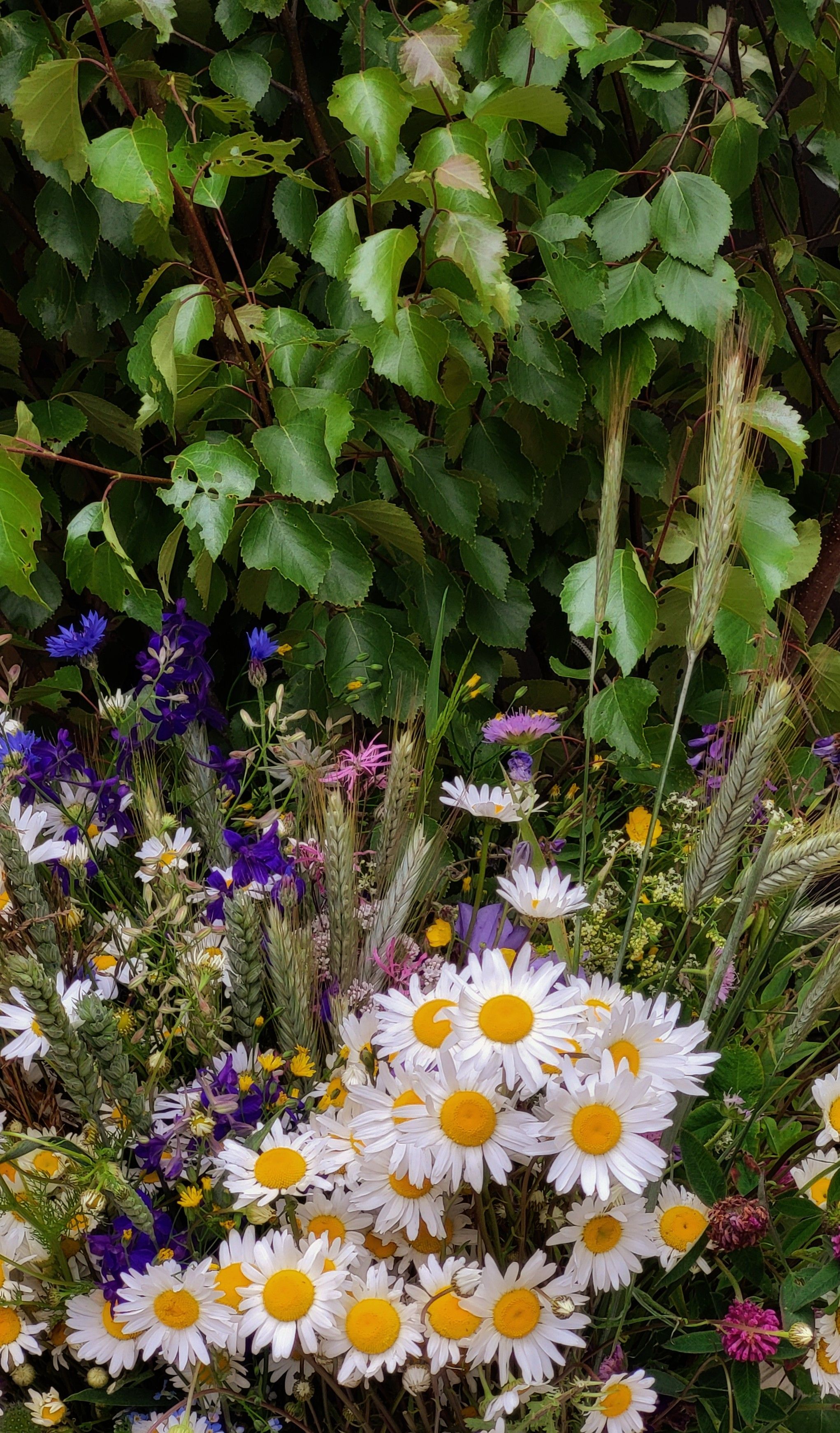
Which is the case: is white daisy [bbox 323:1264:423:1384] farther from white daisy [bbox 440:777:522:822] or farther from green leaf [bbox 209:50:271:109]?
green leaf [bbox 209:50:271:109]

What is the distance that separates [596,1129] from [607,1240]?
86 millimetres

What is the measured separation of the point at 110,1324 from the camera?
2.19 ft

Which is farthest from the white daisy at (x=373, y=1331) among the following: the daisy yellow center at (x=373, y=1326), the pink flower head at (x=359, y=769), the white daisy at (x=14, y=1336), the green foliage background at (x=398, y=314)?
the green foliage background at (x=398, y=314)

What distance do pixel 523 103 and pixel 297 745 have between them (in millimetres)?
589

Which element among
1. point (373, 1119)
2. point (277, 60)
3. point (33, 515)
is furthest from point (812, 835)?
point (277, 60)

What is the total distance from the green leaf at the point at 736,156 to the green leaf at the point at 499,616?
1.49 ft

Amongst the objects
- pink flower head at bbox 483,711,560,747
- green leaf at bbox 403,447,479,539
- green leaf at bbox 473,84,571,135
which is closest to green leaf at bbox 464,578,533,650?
green leaf at bbox 403,447,479,539

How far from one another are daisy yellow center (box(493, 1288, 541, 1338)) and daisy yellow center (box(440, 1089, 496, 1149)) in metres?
0.10

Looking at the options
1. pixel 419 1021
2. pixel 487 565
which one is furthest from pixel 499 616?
pixel 419 1021

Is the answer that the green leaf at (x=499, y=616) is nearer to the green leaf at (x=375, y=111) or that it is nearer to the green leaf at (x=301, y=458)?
the green leaf at (x=301, y=458)

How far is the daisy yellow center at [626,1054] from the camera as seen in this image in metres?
0.58

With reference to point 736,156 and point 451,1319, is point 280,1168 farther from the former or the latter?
point 736,156

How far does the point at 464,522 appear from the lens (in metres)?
1.10

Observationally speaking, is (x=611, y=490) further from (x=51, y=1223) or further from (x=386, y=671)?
(x=51, y=1223)
